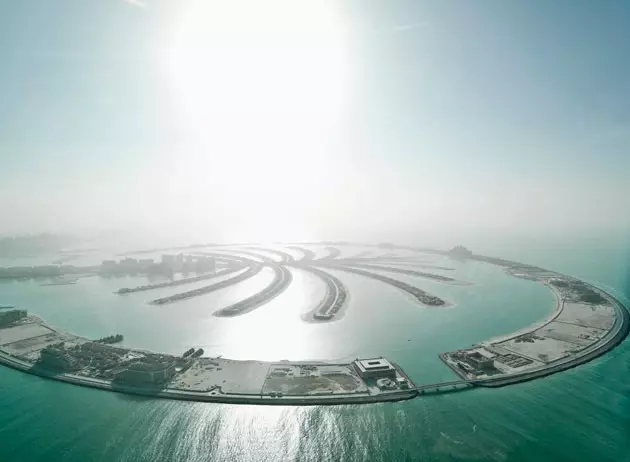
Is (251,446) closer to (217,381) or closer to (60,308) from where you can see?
(217,381)

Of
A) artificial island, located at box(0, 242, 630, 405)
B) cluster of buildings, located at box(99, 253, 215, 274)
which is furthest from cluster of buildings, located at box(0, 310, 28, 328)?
cluster of buildings, located at box(99, 253, 215, 274)

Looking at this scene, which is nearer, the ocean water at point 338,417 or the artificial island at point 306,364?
the ocean water at point 338,417

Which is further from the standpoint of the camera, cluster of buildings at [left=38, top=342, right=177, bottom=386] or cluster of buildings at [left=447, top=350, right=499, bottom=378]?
cluster of buildings at [left=447, top=350, right=499, bottom=378]

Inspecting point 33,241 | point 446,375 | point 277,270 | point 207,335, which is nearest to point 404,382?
point 446,375

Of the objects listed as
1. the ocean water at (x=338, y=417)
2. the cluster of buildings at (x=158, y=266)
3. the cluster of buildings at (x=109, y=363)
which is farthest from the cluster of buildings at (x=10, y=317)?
the cluster of buildings at (x=158, y=266)

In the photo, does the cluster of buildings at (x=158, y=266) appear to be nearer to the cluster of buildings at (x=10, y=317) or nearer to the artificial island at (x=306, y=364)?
the artificial island at (x=306, y=364)

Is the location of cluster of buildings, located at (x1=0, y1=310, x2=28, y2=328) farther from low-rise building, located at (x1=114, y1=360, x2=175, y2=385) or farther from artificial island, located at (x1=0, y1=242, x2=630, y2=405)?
low-rise building, located at (x1=114, y1=360, x2=175, y2=385)

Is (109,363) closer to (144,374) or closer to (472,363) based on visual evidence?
(144,374)

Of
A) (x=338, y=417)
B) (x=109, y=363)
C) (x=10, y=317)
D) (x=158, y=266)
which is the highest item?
(x=158, y=266)

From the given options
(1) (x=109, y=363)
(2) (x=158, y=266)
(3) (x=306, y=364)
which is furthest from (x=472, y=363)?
(2) (x=158, y=266)
